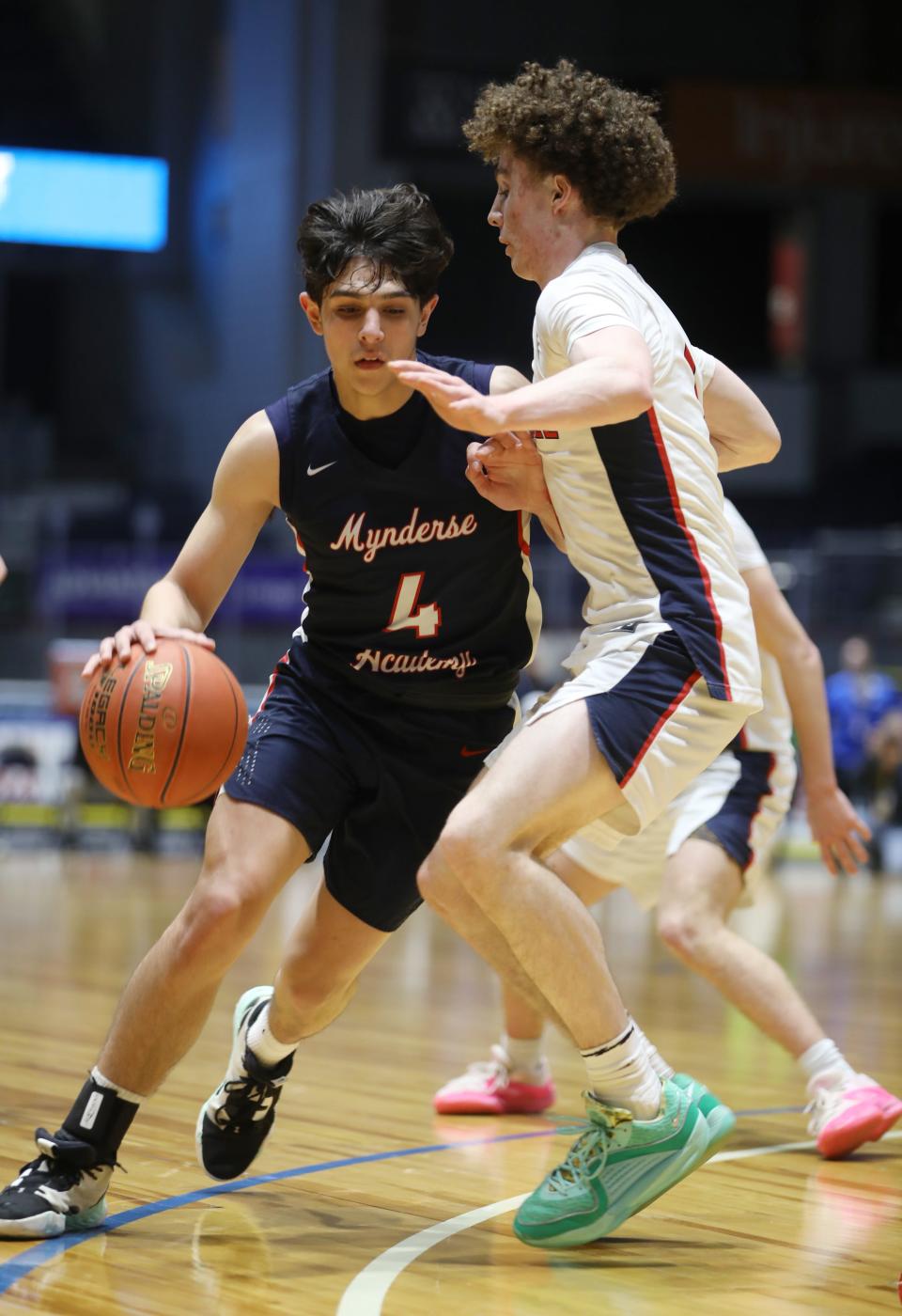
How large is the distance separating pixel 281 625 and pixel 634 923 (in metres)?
5.64

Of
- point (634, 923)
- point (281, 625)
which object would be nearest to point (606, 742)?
point (634, 923)

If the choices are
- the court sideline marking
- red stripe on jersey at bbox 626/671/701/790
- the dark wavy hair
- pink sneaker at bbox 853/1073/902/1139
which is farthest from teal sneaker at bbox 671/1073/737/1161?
the dark wavy hair

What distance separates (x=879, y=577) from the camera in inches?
603

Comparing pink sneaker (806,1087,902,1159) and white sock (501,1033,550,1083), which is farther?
white sock (501,1033,550,1083)

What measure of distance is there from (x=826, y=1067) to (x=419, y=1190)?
1.10 meters

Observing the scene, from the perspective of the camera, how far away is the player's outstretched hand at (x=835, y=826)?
4.13 metres

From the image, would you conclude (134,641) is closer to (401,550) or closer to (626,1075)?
(401,550)

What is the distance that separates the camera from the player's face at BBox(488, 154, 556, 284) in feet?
10.2

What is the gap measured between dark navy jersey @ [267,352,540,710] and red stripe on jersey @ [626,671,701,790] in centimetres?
55

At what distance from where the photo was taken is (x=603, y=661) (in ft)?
9.90

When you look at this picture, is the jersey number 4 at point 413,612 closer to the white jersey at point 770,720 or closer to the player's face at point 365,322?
the player's face at point 365,322

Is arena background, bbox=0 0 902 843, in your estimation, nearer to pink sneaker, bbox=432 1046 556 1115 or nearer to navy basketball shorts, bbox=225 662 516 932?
pink sneaker, bbox=432 1046 556 1115

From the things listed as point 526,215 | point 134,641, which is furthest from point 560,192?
point 134,641

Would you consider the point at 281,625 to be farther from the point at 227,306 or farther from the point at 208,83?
the point at 208,83
